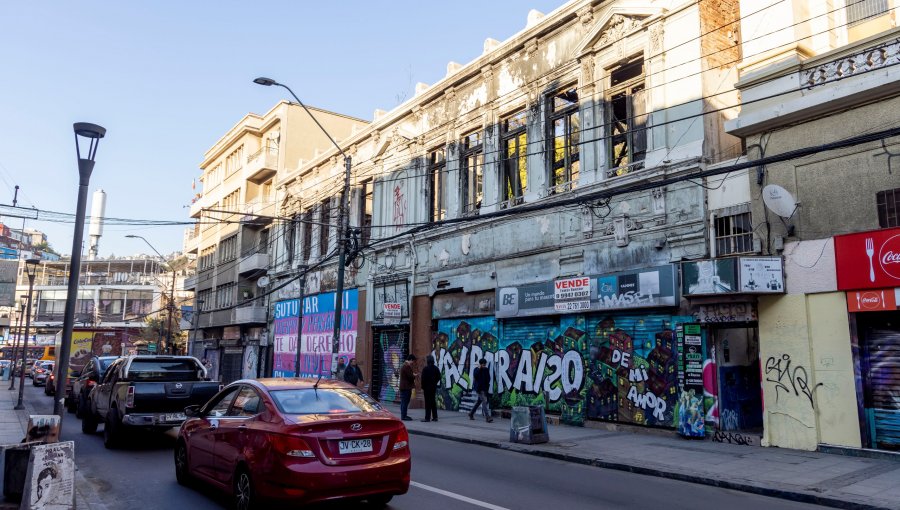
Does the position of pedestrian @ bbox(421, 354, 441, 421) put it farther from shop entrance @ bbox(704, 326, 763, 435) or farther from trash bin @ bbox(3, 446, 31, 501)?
trash bin @ bbox(3, 446, 31, 501)

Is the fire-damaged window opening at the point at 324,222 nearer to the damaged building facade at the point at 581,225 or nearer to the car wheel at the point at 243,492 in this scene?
the damaged building facade at the point at 581,225

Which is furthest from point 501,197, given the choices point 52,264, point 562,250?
point 52,264

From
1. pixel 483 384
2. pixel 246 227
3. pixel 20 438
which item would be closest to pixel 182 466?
pixel 20 438

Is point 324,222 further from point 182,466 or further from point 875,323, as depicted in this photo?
point 875,323

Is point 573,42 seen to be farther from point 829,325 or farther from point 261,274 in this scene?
point 261,274

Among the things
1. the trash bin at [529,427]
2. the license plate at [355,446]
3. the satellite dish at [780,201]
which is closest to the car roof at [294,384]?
the license plate at [355,446]

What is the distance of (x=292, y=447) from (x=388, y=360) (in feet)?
64.7

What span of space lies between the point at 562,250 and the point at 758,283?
6.16 metres

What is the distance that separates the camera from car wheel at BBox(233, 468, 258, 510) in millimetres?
6633

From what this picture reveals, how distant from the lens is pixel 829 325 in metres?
12.4

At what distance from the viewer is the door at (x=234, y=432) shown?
23.4 feet

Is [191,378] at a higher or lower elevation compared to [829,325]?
lower

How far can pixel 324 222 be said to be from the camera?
1309 inches

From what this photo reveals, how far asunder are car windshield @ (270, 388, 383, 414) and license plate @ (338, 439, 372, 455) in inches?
19.7
